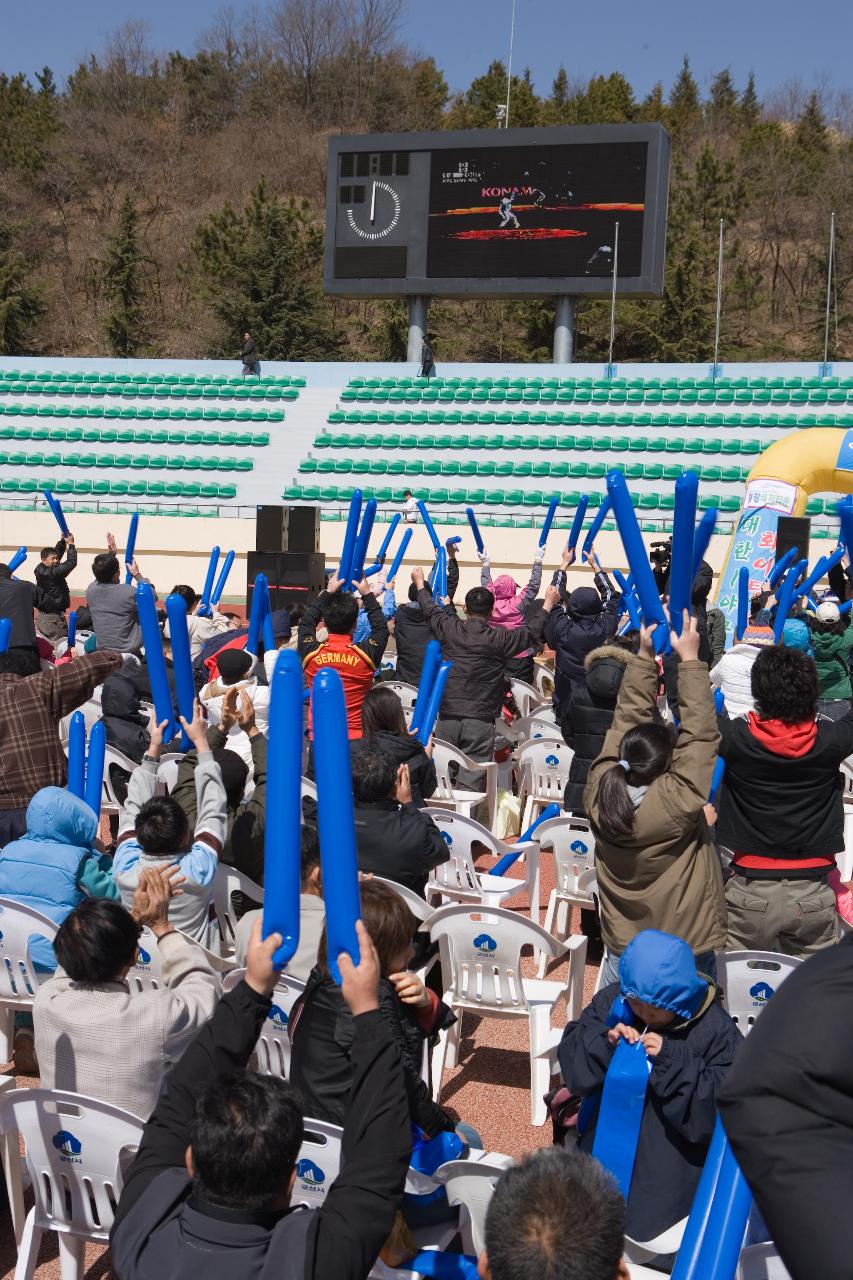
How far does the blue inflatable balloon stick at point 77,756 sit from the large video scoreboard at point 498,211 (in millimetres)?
18899

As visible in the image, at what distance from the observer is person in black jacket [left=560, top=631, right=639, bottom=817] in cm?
561

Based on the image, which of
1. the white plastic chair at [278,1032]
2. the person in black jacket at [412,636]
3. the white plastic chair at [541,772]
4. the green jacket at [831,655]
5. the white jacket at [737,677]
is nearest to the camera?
the white plastic chair at [278,1032]

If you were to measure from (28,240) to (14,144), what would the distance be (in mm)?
5900

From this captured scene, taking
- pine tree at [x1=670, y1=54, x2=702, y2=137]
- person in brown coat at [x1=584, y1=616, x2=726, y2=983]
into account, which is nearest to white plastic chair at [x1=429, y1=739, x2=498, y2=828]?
person in brown coat at [x1=584, y1=616, x2=726, y2=983]

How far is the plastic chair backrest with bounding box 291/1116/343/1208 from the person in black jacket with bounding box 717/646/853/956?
2.02 metres

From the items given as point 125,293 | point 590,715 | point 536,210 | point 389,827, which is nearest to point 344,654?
point 590,715

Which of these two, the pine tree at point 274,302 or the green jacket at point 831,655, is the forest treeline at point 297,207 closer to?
the pine tree at point 274,302

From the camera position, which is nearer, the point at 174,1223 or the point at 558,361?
the point at 174,1223

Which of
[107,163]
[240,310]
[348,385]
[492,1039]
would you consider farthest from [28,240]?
[492,1039]

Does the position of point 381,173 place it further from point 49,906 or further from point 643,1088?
point 643,1088

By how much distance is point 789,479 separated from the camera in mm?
16125

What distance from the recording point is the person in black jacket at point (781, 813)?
4.23m

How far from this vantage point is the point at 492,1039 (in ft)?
17.4

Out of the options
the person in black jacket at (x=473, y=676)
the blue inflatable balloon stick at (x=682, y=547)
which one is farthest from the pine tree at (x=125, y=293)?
the blue inflatable balloon stick at (x=682, y=547)
